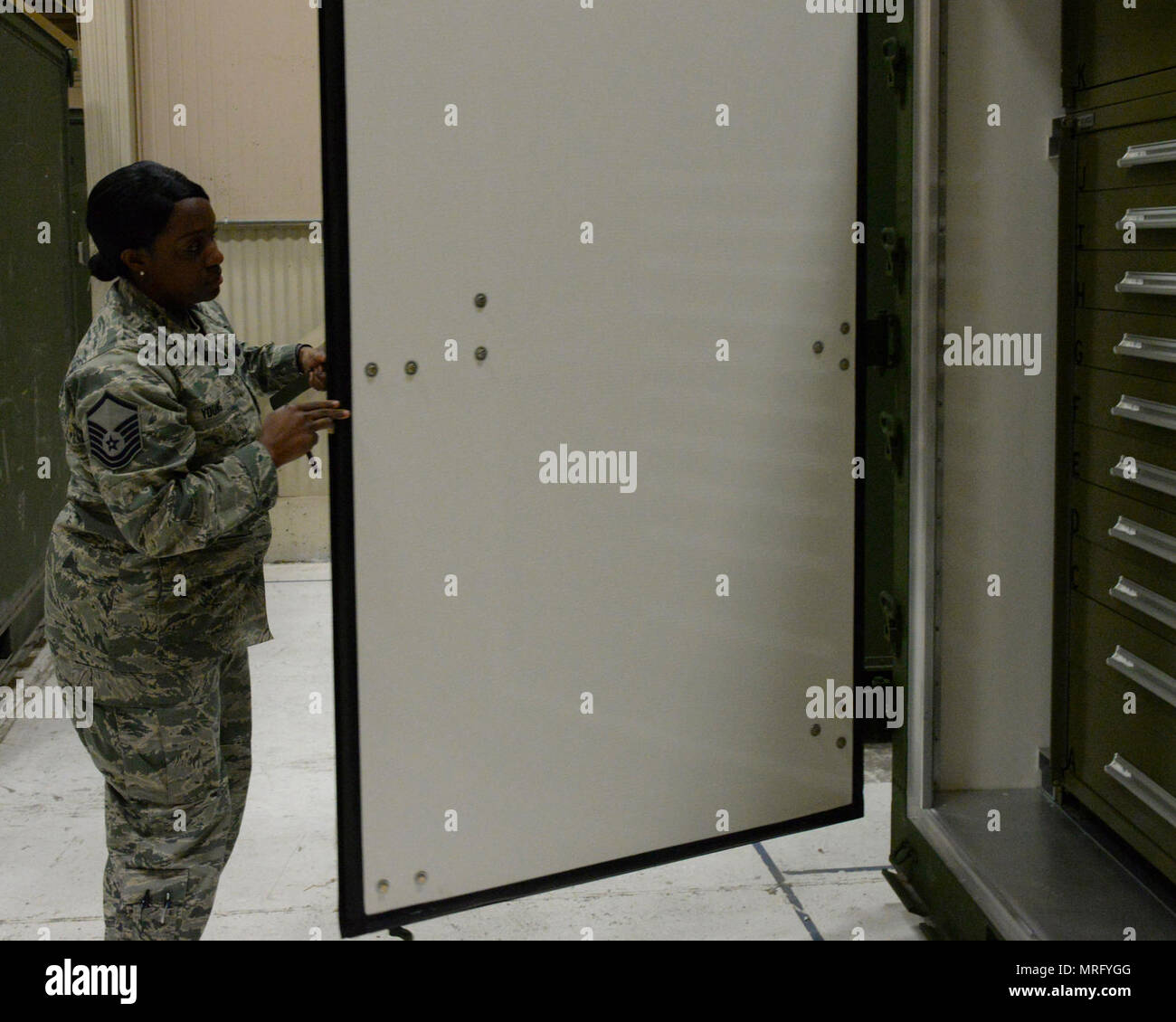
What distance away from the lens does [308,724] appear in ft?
15.6

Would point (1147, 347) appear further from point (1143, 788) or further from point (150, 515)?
point (150, 515)

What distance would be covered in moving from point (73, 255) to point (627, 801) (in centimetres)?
466

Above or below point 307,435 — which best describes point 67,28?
above

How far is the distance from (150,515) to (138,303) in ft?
1.42

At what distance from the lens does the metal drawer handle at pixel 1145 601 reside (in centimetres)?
263

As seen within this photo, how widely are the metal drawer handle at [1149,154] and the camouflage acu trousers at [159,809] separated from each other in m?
2.05

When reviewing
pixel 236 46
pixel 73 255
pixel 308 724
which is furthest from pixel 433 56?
pixel 236 46

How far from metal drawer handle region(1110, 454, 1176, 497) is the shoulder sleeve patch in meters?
1.93

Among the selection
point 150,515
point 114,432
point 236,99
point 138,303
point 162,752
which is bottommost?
point 162,752

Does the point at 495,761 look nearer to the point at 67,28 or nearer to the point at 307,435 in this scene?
the point at 307,435

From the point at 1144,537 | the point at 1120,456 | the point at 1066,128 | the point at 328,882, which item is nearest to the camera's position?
the point at 1144,537

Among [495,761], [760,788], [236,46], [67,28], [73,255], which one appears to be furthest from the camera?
[67,28]

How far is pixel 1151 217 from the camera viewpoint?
8.48 feet

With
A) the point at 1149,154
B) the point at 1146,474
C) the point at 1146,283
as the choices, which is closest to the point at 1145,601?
the point at 1146,474
